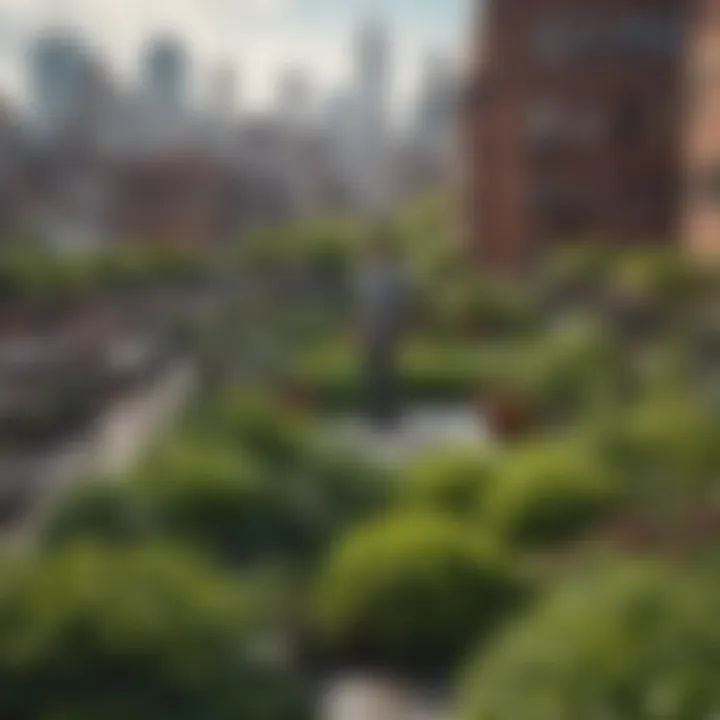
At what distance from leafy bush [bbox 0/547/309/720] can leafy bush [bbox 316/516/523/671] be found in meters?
0.33

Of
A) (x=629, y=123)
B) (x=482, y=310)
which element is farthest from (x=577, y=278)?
(x=629, y=123)

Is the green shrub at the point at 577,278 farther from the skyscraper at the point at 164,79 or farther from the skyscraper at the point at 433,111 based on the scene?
the skyscraper at the point at 164,79

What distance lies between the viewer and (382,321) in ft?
15.0

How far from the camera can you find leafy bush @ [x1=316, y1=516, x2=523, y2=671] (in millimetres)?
2287

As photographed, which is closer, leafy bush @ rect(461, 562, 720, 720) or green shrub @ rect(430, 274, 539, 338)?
leafy bush @ rect(461, 562, 720, 720)

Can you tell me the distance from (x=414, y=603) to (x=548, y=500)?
32.9 inches

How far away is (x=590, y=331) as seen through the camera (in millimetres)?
5551

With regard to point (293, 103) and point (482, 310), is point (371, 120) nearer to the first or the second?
point (293, 103)

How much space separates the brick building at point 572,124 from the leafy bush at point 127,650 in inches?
203

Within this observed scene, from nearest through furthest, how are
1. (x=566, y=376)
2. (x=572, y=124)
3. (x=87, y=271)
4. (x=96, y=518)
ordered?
(x=96, y=518) → (x=87, y=271) → (x=566, y=376) → (x=572, y=124)

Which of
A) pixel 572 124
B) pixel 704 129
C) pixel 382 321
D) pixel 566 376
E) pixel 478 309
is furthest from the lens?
pixel 572 124

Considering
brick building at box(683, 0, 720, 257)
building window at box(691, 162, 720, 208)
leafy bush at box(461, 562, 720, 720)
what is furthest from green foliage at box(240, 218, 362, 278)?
building window at box(691, 162, 720, 208)

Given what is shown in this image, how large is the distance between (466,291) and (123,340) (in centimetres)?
328

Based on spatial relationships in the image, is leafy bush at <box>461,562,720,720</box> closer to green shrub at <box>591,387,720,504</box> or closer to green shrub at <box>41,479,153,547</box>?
green shrub at <box>41,479,153,547</box>
